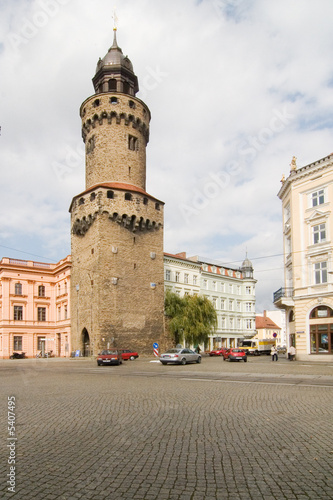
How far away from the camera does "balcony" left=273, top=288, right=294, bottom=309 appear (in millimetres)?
36812

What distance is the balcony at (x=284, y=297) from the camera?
121 ft

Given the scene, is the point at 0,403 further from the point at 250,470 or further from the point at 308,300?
the point at 308,300

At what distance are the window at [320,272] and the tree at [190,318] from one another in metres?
16.7

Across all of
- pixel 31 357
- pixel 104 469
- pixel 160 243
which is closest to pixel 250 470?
pixel 104 469

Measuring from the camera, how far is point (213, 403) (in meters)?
11.1

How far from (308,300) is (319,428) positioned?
2830cm

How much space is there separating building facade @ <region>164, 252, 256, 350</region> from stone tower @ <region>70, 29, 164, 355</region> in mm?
9982

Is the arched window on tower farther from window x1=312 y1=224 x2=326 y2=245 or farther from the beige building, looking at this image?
window x1=312 y1=224 x2=326 y2=245

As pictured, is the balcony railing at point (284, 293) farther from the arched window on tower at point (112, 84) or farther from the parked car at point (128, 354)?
the arched window on tower at point (112, 84)

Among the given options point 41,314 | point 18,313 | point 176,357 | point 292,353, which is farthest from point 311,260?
point 18,313

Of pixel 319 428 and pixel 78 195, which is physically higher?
pixel 78 195

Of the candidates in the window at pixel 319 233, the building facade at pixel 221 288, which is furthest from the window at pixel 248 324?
the window at pixel 319 233

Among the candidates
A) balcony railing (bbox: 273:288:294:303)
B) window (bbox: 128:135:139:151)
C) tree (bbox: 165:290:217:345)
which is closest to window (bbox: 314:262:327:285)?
balcony railing (bbox: 273:288:294:303)

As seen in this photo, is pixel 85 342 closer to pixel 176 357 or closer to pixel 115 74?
pixel 176 357
